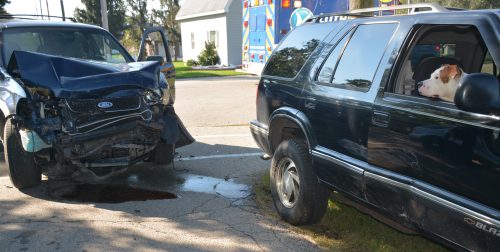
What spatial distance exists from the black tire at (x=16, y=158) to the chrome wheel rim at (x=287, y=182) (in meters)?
2.83

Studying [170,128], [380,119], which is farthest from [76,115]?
[380,119]

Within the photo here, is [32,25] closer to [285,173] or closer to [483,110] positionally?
[285,173]

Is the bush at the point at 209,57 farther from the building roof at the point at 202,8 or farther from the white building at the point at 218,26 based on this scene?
the building roof at the point at 202,8

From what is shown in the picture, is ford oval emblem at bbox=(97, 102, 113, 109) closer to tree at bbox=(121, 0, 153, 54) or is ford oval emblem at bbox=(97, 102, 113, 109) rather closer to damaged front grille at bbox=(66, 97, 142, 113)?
damaged front grille at bbox=(66, 97, 142, 113)

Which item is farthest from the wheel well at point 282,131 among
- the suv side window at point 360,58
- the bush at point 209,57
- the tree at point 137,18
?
the tree at point 137,18

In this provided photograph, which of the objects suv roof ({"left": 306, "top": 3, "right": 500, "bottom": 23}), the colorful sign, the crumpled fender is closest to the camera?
suv roof ({"left": 306, "top": 3, "right": 500, "bottom": 23})

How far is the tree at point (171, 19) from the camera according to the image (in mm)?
52062

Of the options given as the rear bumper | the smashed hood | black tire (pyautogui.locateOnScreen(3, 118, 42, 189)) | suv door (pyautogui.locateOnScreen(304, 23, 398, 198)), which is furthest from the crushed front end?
suv door (pyautogui.locateOnScreen(304, 23, 398, 198))

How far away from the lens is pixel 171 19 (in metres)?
53.3

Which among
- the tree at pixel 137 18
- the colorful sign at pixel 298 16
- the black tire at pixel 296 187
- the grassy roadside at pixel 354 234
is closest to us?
the grassy roadside at pixel 354 234

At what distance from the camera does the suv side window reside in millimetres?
3400

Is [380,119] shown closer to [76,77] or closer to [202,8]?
[76,77]

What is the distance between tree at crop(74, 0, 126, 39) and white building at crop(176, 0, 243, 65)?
1665cm

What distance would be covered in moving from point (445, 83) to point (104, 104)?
3517mm
